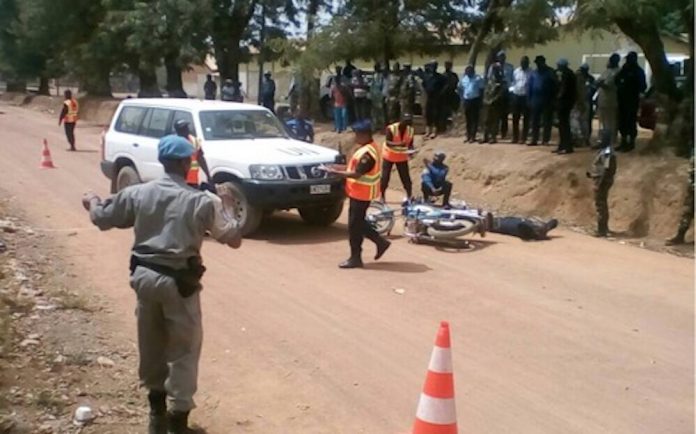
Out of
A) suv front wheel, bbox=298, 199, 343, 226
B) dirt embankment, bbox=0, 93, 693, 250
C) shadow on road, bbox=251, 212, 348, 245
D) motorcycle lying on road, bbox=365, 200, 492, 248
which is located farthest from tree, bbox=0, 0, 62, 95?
motorcycle lying on road, bbox=365, 200, 492, 248

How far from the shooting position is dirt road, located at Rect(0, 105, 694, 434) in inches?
251

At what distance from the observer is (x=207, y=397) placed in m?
6.61

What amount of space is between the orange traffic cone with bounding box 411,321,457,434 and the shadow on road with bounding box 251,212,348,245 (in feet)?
24.2

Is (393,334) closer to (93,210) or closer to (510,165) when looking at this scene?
(93,210)

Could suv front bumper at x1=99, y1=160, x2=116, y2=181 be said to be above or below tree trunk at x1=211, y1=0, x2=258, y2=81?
below

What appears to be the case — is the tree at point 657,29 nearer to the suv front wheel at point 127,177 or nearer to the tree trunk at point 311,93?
the suv front wheel at point 127,177

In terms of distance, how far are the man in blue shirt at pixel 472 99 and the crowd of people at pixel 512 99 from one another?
2 cm

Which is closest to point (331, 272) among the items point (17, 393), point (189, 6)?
point (17, 393)

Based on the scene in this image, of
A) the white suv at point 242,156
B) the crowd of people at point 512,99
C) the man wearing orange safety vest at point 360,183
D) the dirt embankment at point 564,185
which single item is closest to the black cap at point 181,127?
the white suv at point 242,156

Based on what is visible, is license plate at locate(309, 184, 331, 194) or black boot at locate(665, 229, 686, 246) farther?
black boot at locate(665, 229, 686, 246)

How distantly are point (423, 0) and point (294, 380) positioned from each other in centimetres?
1913

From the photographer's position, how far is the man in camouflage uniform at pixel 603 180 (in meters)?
13.2

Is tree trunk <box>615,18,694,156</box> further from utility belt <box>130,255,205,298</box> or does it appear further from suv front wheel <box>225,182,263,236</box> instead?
utility belt <box>130,255,205,298</box>

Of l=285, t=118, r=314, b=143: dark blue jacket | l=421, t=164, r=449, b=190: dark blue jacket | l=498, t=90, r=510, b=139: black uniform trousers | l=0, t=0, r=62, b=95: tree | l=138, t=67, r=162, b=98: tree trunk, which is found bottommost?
l=421, t=164, r=449, b=190: dark blue jacket
